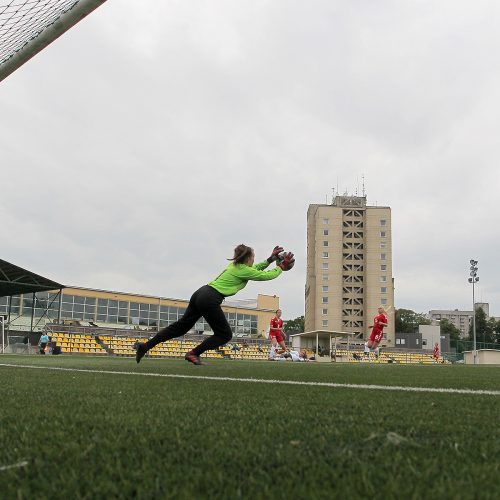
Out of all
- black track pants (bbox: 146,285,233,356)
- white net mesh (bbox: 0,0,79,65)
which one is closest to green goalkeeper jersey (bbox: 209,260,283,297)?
black track pants (bbox: 146,285,233,356)

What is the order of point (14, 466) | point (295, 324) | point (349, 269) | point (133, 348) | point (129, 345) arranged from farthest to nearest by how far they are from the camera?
point (295, 324) → point (349, 269) → point (129, 345) → point (133, 348) → point (14, 466)

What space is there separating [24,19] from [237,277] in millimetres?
3982

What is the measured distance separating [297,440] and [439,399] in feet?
6.56

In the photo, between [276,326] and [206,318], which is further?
[276,326]

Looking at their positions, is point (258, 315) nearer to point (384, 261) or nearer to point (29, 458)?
point (384, 261)

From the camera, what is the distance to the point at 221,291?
23.3 feet

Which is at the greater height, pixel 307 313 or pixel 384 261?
pixel 384 261

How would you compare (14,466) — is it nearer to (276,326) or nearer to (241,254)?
(241,254)

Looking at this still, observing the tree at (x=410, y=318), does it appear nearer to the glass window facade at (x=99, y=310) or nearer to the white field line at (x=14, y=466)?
the glass window facade at (x=99, y=310)

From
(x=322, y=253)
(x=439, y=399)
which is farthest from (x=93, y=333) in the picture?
(x=322, y=253)

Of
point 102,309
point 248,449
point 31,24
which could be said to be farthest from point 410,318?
point 248,449

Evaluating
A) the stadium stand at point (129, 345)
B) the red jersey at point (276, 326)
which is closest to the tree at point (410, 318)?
the stadium stand at point (129, 345)

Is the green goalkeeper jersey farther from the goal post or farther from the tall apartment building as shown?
the tall apartment building

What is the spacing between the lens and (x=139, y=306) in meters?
70.2
